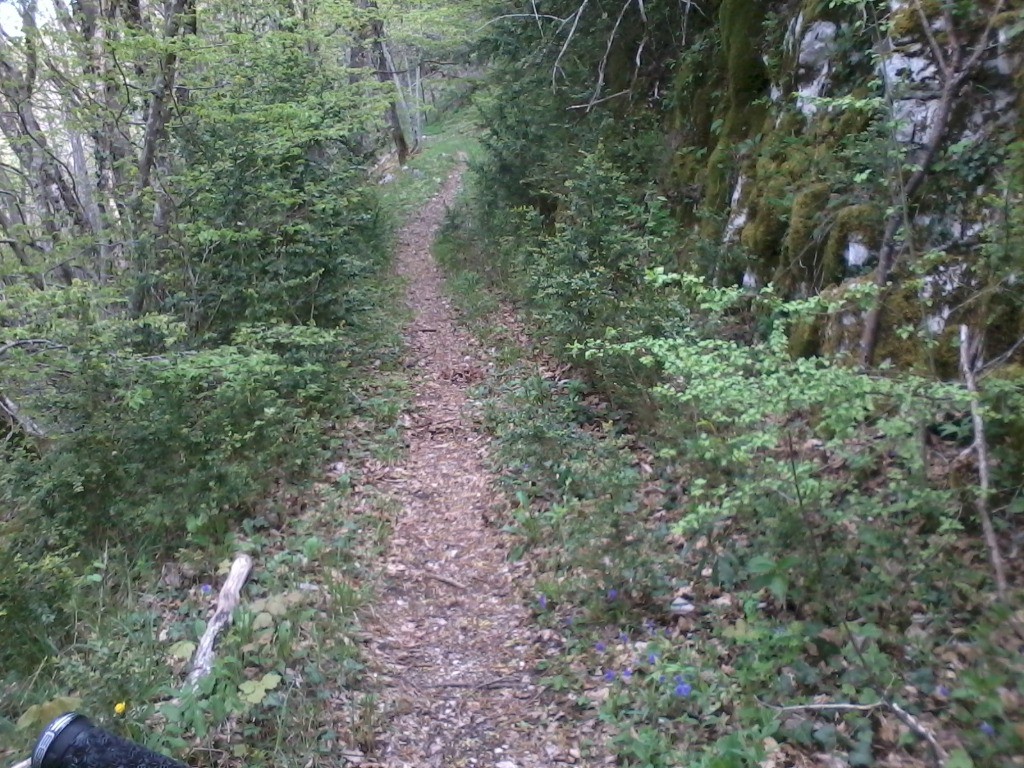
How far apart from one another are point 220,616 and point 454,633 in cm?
156

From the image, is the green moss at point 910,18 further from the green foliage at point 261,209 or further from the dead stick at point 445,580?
the green foliage at point 261,209

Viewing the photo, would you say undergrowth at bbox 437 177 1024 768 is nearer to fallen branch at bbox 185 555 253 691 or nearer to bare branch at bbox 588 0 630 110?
fallen branch at bbox 185 555 253 691

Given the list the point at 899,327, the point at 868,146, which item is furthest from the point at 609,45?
the point at 899,327

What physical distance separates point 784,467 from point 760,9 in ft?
21.8

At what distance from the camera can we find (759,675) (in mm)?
3795

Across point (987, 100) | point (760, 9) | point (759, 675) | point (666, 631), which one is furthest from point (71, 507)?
point (760, 9)

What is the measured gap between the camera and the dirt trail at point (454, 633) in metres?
4.10

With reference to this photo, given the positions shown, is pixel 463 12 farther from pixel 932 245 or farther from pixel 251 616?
pixel 251 616

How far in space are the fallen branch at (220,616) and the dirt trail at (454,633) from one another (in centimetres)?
97

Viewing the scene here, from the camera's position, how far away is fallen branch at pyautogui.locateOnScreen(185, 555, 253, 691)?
4.28 meters

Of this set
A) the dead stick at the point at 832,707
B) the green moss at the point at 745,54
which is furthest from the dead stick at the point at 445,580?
the green moss at the point at 745,54

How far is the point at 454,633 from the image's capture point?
514 cm

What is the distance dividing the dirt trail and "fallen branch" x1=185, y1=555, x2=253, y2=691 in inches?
38.1

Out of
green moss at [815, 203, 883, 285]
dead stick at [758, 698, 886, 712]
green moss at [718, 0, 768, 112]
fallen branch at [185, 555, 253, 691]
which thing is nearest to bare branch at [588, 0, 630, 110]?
green moss at [718, 0, 768, 112]
